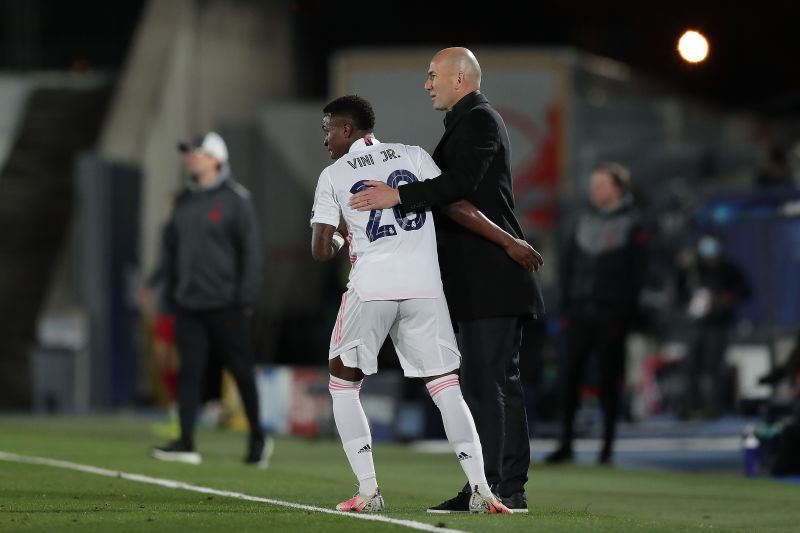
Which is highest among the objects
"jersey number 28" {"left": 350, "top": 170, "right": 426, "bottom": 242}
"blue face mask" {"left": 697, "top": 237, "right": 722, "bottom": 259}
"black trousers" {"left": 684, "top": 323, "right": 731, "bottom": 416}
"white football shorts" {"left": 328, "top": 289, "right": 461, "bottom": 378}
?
"jersey number 28" {"left": 350, "top": 170, "right": 426, "bottom": 242}

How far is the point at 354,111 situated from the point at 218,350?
4.13m

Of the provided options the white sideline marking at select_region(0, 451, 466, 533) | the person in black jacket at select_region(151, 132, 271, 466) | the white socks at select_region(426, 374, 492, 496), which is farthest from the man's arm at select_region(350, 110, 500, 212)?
the person in black jacket at select_region(151, 132, 271, 466)

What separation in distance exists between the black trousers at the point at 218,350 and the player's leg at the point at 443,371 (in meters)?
4.06

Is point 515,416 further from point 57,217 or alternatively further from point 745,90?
point 745,90

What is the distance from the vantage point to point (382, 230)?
7129 millimetres

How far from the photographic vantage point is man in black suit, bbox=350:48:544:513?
7297 millimetres

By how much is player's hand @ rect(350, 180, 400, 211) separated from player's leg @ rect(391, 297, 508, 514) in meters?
0.41

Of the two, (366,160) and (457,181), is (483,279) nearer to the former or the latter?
(457,181)

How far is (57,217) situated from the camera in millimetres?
27031

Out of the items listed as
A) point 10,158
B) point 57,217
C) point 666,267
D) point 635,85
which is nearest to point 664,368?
point 666,267

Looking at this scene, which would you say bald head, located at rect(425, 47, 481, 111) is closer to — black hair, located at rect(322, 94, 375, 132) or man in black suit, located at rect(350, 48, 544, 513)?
man in black suit, located at rect(350, 48, 544, 513)

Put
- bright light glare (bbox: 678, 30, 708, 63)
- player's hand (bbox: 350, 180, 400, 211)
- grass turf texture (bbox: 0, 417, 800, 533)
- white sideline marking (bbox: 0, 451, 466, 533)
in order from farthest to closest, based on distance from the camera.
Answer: bright light glare (bbox: 678, 30, 708, 63)
player's hand (bbox: 350, 180, 400, 211)
grass turf texture (bbox: 0, 417, 800, 533)
white sideline marking (bbox: 0, 451, 466, 533)

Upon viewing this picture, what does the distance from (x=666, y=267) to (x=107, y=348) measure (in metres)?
6.50

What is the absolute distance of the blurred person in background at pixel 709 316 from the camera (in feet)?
56.0
